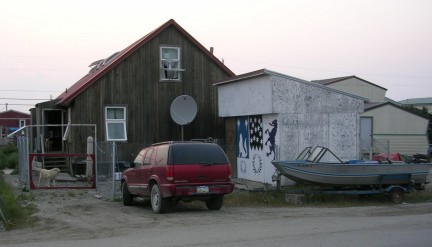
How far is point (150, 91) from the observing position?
24078 millimetres

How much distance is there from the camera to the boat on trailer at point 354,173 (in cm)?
1551

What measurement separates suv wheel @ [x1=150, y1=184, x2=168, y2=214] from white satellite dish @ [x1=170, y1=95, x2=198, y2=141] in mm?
9661

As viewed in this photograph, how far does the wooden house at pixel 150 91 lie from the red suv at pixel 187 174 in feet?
32.5

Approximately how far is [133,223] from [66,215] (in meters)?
2.43

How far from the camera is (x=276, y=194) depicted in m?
16.0

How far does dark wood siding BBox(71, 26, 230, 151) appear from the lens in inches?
907

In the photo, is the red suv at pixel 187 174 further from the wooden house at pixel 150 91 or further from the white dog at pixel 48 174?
the wooden house at pixel 150 91

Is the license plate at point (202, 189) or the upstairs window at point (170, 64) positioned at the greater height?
the upstairs window at point (170, 64)

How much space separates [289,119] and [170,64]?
25.4 feet

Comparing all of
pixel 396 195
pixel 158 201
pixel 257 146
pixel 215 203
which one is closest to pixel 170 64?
pixel 257 146

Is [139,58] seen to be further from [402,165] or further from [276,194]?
[402,165]

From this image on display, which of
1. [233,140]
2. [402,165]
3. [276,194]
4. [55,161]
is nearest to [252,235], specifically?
[276,194]

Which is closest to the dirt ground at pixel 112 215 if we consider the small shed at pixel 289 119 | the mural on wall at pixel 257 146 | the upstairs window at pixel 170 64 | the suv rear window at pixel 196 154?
the suv rear window at pixel 196 154

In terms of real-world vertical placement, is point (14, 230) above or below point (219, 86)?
below
